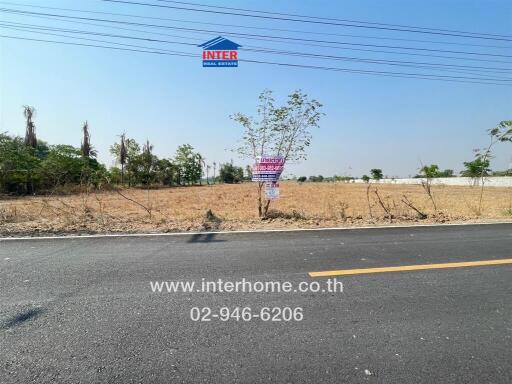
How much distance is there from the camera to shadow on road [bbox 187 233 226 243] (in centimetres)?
593

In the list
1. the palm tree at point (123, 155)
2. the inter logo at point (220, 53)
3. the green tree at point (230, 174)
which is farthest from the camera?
the green tree at point (230, 174)

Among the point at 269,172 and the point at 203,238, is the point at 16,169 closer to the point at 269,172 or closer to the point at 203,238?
the point at 269,172

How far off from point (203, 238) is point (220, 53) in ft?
18.5

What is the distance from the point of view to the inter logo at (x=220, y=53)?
8.15 m

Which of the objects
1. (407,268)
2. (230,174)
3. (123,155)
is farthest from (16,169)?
(230,174)

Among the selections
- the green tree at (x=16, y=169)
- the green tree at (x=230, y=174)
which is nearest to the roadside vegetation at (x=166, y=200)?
the green tree at (x=16, y=169)

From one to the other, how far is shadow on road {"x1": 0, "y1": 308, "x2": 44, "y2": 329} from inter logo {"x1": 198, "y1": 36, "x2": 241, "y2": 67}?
23.6ft

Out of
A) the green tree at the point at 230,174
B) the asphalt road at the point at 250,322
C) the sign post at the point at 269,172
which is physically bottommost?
the asphalt road at the point at 250,322

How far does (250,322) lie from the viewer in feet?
9.12

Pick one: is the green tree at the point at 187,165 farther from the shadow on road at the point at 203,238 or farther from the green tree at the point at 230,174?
the shadow on road at the point at 203,238

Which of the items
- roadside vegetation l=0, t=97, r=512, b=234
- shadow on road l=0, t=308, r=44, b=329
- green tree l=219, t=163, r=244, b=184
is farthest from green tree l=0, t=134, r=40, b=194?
green tree l=219, t=163, r=244, b=184

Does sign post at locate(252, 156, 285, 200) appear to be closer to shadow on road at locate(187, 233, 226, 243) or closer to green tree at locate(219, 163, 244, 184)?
shadow on road at locate(187, 233, 226, 243)

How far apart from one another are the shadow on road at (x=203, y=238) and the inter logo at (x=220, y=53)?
16.4 feet

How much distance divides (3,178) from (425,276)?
96.5 ft
